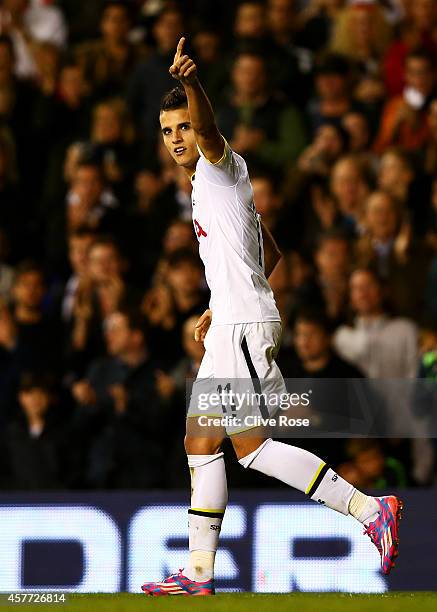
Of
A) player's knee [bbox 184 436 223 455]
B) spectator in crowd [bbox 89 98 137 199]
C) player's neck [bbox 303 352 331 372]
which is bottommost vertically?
player's knee [bbox 184 436 223 455]

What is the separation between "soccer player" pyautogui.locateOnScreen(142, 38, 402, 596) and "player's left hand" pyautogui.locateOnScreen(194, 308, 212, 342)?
0.18 metres

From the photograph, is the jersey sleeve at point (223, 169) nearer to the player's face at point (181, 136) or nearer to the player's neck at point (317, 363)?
the player's face at point (181, 136)

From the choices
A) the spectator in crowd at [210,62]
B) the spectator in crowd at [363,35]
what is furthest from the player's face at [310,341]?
the spectator in crowd at [363,35]

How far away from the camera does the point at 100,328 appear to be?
1080 centimetres

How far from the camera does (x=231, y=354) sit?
6.29m

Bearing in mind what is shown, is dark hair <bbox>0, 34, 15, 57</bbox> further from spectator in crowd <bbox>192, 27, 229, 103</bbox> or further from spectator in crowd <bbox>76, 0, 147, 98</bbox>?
spectator in crowd <bbox>192, 27, 229, 103</bbox>

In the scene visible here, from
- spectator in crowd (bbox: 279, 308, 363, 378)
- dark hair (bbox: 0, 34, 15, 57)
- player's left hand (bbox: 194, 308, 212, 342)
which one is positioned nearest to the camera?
player's left hand (bbox: 194, 308, 212, 342)

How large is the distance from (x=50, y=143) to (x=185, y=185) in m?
1.86

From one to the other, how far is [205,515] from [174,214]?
5324 mm

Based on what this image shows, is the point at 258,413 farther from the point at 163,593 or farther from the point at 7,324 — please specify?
the point at 7,324

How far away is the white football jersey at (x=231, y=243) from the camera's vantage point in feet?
20.8

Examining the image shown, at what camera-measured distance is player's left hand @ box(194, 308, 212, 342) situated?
6.64 metres

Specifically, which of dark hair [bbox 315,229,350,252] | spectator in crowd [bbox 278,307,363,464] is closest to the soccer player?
spectator in crowd [bbox 278,307,363,464]

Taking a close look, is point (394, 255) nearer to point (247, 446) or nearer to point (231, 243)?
point (231, 243)
